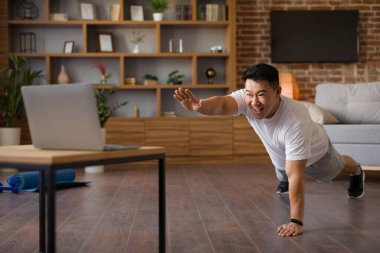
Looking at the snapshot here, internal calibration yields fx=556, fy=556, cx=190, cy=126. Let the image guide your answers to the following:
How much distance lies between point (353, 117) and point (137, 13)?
3.07 meters

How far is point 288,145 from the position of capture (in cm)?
263

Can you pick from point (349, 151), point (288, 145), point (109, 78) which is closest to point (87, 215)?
point (288, 145)

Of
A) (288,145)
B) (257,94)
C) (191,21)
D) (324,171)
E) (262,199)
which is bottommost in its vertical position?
(262,199)

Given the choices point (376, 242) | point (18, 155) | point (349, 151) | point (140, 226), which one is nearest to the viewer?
point (18, 155)

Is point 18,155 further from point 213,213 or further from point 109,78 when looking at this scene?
point 109,78

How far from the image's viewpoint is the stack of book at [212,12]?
22.9 feet

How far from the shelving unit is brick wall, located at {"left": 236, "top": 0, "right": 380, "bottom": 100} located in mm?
274

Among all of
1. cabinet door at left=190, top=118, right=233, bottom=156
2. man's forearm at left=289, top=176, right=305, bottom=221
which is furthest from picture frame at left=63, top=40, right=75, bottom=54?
man's forearm at left=289, top=176, right=305, bottom=221

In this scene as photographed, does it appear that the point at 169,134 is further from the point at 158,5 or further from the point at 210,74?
the point at 158,5

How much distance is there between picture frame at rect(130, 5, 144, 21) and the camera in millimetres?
7008

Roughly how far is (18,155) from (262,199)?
2.41m

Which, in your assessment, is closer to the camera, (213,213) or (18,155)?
(18,155)

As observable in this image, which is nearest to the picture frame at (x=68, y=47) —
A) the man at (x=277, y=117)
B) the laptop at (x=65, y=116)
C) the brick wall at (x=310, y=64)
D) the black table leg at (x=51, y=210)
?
the brick wall at (x=310, y=64)

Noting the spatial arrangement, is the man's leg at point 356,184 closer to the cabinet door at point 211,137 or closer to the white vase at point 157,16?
the cabinet door at point 211,137
